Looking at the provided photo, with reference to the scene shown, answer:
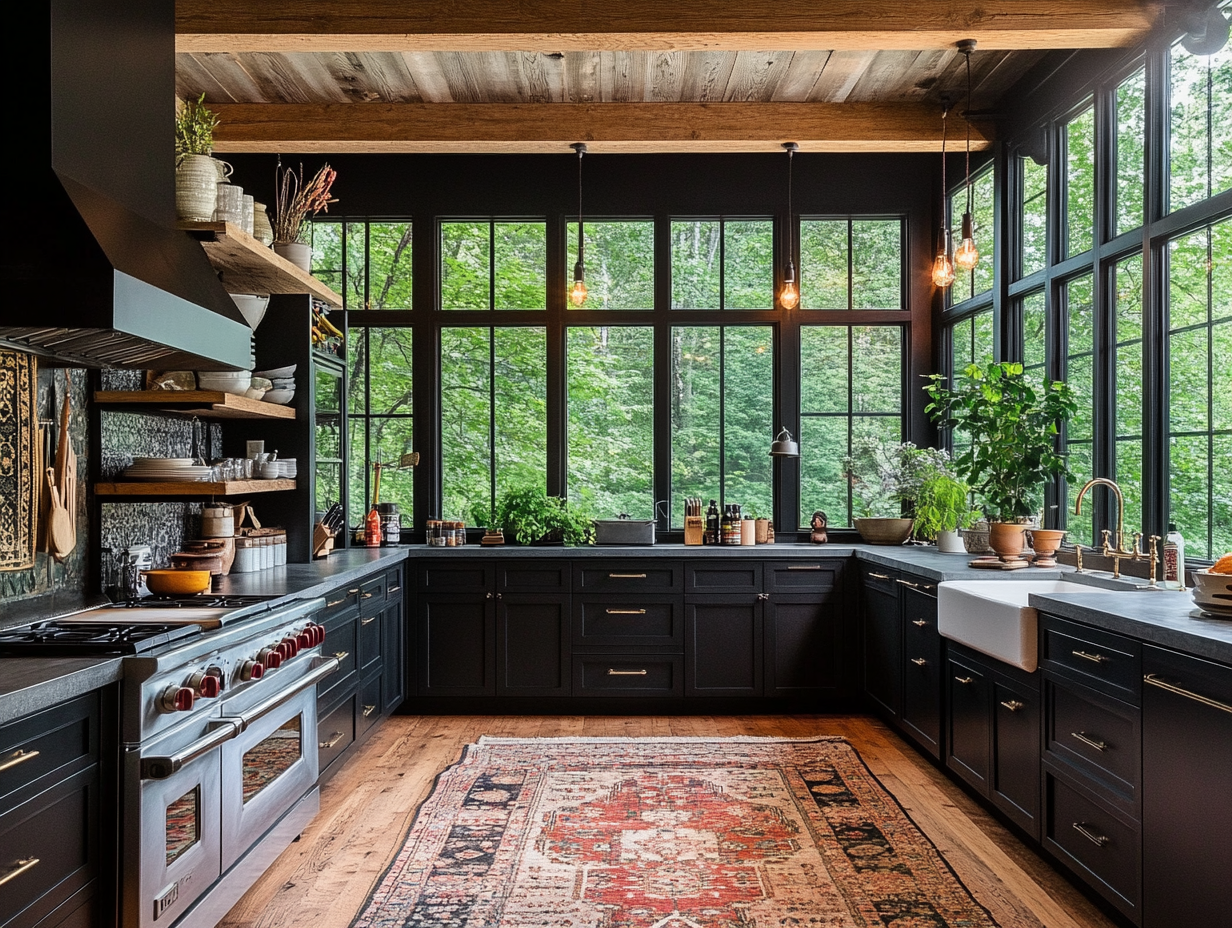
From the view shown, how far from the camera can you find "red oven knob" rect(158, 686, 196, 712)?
84.1 inches

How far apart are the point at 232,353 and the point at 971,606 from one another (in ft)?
8.83

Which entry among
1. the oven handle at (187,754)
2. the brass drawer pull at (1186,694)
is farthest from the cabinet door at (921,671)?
the oven handle at (187,754)

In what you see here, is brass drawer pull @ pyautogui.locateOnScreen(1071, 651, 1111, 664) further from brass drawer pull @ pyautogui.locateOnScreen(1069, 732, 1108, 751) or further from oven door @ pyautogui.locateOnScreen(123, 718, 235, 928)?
oven door @ pyautogui.locateOnScreen(123, 718, 235, 928)

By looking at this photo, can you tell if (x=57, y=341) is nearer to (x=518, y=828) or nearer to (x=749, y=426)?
(x=518, y=828)

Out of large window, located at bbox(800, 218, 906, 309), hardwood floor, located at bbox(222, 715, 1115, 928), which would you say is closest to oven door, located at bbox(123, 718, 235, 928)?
hardwood floor, located at bbox(222, 715, 1115, 928)

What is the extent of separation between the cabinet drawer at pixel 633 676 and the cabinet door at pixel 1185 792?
9.03ft

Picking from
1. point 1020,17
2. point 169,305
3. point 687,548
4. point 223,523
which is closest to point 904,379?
point 687,548

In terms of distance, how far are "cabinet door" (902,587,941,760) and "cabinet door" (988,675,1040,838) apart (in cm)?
55

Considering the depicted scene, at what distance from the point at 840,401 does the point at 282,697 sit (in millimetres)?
3771

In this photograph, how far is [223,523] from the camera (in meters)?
3.67

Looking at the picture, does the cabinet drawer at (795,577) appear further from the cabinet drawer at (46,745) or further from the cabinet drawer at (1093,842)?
the cabinet drawer at (46,745)

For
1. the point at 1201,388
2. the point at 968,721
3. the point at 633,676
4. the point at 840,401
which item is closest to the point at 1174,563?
the point at 1201,388

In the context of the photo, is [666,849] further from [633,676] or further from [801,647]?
[801,647]

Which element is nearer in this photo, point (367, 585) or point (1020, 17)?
point (1020, 17)
